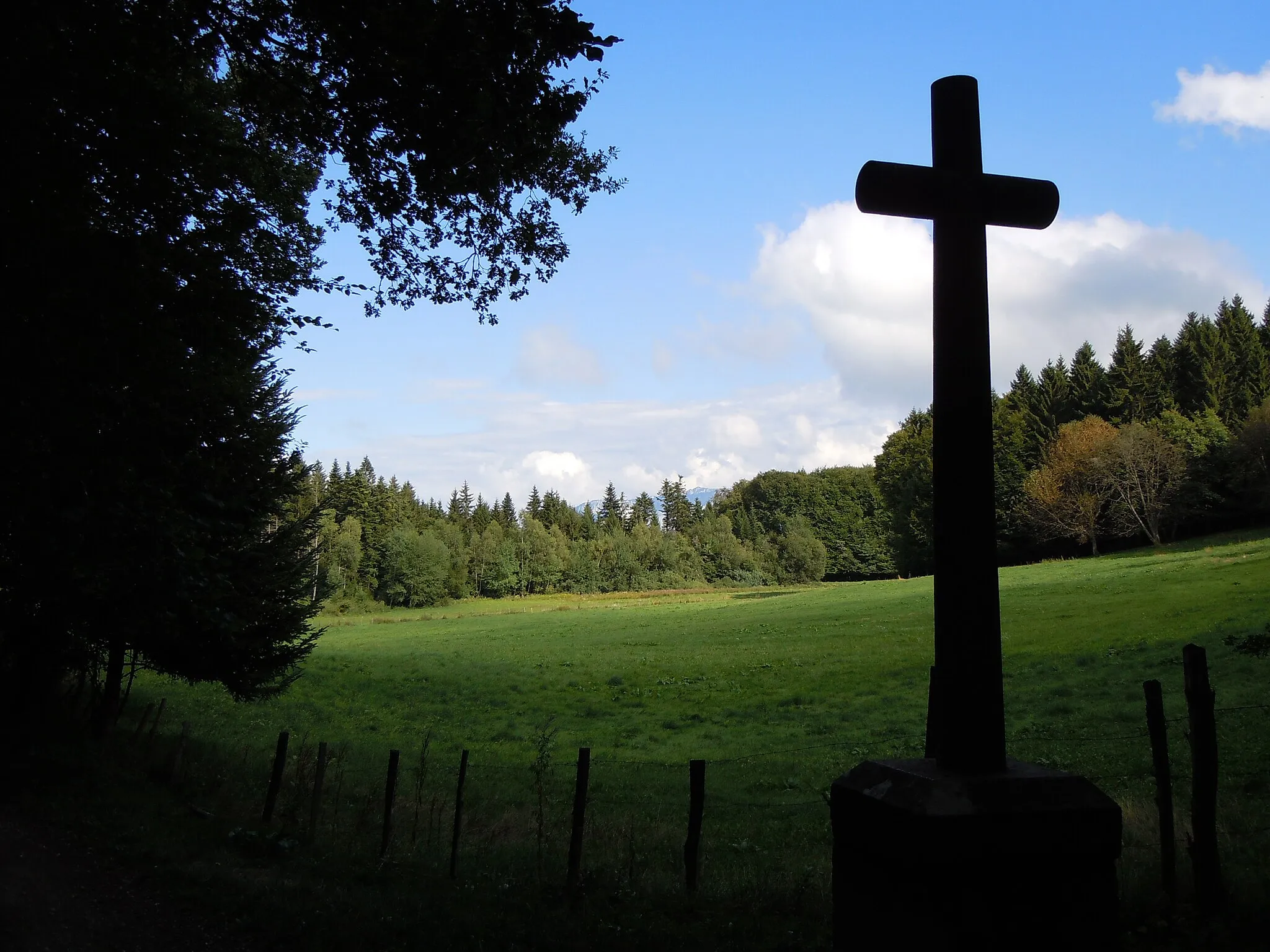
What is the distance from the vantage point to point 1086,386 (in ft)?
255

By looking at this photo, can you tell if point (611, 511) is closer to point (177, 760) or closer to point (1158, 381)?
point (1158, 381)

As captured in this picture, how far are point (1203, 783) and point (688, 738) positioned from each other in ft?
47.8

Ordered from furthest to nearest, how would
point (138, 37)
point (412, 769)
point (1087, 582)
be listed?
point (1087, 582)
point (412, 769)
point (138, 37)

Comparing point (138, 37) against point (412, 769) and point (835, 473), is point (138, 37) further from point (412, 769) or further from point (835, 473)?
point (835, 473)

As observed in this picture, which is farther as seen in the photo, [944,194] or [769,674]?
[769,674]

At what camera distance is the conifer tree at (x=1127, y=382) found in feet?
242

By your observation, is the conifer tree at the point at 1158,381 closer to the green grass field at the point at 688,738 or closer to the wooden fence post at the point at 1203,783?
the green grass field at the point at 688,738

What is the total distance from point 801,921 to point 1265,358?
83839mm

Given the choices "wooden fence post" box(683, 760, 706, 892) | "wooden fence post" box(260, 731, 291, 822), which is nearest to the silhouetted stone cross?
"wooden fence post" box(683, 760, 706, 892)

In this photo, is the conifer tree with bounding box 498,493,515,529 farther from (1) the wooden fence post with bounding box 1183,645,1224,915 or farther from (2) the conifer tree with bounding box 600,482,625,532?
(1) the wooden fence post with bounding box 1183,645,1224,915

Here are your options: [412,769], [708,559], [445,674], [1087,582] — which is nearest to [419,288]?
[412,769]

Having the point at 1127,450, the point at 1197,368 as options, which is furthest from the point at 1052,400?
the point at 1127,450

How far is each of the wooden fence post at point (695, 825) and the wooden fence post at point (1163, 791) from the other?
4031 millimetres

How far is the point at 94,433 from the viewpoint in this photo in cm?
733
